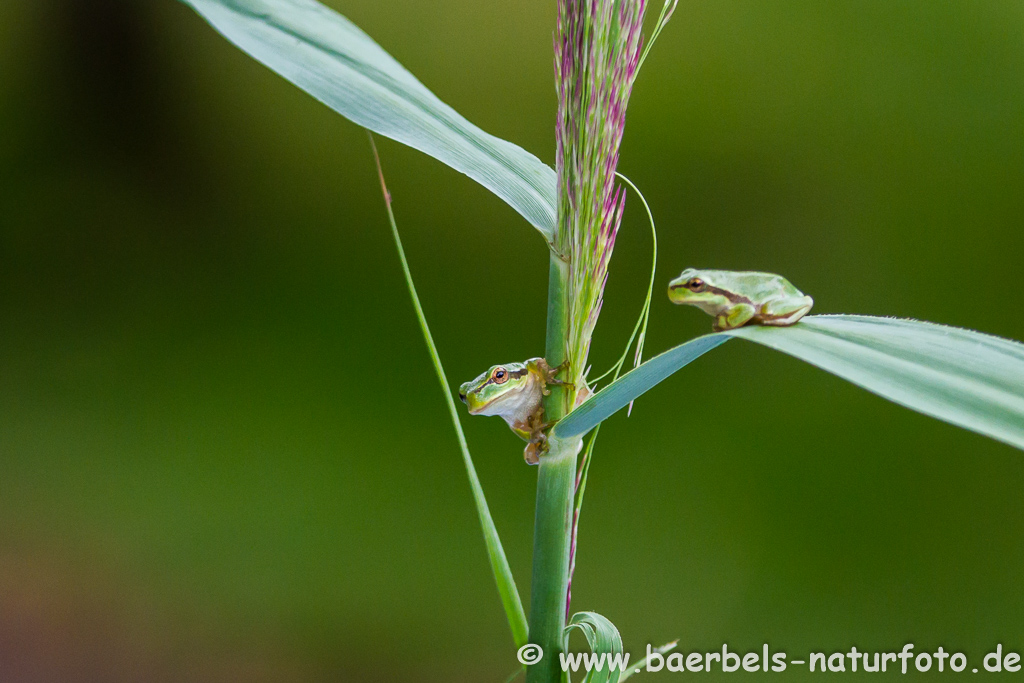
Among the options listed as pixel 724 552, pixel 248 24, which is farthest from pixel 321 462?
pixel 248 24

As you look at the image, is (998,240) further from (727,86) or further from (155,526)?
(155,526)

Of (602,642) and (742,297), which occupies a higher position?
(742,297)

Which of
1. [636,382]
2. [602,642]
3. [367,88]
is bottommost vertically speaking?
[602,642]

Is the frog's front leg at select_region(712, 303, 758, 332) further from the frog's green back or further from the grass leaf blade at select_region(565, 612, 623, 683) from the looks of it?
the grass leaf blade at select_region(565, 612, 623, 683)

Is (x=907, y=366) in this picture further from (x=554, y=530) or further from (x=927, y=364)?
(x=554, y=530)

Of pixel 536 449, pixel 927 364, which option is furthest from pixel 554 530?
pixel 927 364

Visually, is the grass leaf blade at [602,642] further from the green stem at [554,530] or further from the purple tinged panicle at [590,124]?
the purple tinged panicle at [590,124]

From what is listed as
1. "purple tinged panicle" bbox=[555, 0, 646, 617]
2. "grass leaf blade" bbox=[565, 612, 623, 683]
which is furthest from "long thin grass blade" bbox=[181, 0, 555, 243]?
"grass leaf blade" bbox=[565, 612, 623, 683]
